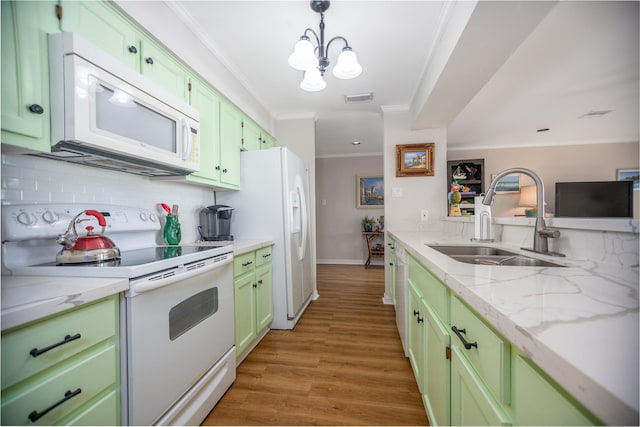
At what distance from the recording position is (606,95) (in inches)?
118

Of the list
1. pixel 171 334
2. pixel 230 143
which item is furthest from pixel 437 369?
pixel 230 143

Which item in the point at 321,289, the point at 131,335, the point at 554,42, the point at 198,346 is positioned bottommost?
the point at 321,289

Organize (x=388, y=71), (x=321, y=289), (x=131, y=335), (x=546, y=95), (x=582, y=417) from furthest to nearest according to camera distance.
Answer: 1. (x=321, y=289)
2. (x=546, y=95)
3. (x=388, y=71)
4. (x=131, y=335)
5. (x=582, y=417)

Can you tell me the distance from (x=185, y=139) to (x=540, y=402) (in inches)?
69.7

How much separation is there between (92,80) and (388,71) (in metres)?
2.19

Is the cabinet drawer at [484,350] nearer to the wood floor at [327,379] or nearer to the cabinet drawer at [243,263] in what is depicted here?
the wood floor at [327,379]

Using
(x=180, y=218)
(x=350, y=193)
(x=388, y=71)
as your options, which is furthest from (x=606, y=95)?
(x=180, y=218)

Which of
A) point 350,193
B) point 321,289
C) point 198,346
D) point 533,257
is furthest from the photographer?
point 350,193

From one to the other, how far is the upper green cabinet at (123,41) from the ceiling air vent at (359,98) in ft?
5.76

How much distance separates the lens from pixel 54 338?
706 mm

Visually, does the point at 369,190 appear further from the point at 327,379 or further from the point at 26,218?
the point at 26,218

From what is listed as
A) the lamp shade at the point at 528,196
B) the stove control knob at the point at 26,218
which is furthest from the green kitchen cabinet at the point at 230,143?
the lamp shade at the point at 528,196

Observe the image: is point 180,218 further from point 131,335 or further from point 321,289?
point 321,289

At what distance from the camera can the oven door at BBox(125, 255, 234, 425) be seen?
37.3 inches
